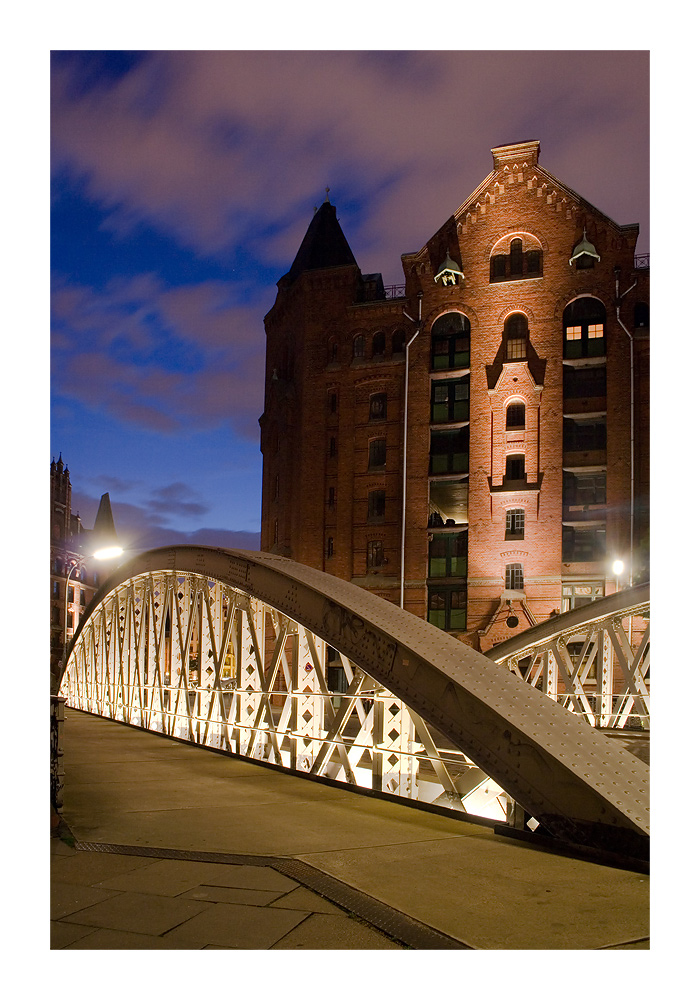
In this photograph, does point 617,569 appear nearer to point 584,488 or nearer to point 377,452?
point 584,488

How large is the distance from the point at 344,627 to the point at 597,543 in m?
29.4

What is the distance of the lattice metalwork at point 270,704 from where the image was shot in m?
8.84

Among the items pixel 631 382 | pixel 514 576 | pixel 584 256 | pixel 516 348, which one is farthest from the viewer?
pixel 516 348

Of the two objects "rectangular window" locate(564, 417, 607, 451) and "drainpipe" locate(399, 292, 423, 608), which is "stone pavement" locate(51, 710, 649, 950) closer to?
"drainpipe" locate(399, 292, 423, 608)

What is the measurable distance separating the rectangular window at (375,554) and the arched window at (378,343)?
29.1 feet

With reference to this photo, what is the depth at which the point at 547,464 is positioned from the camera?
121 feet

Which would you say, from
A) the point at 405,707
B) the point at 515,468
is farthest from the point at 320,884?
the point at 515,468

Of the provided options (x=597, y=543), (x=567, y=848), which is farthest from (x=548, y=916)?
(x=597, y=543)

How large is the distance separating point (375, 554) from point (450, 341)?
10075 mm

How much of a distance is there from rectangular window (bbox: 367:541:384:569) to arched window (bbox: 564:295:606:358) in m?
11.4

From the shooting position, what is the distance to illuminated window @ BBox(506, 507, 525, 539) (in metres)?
37.1

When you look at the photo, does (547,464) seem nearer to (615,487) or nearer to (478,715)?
(615,487)

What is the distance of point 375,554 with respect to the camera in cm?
3966

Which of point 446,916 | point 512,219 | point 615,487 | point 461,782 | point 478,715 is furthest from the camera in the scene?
point 512,219
